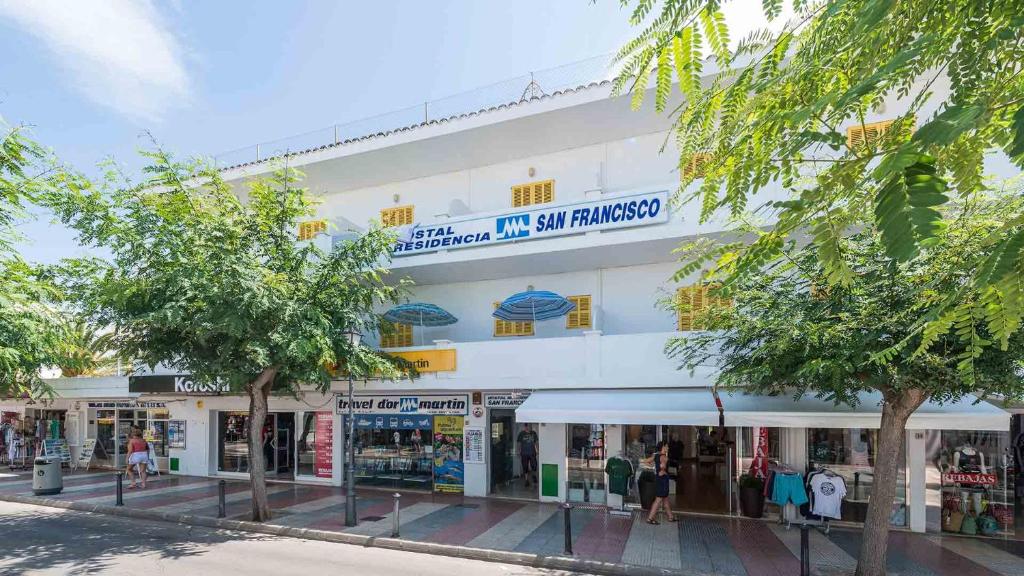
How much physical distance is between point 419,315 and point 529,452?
493cm

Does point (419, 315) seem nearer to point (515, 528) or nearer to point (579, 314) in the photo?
point (579, 314)

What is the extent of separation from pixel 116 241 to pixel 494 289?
937cm

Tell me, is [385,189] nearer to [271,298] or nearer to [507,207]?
[507,207]

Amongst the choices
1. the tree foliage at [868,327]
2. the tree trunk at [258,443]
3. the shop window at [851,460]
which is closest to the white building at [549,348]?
the shop window at [851,460]

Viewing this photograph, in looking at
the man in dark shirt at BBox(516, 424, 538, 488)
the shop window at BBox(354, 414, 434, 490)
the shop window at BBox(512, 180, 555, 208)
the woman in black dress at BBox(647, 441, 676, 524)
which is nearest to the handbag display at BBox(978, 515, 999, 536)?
the woman in black dress at BBox(647, 441, 676, 524)

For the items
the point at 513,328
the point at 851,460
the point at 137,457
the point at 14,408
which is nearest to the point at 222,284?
the point at 513,328

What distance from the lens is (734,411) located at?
11914mm

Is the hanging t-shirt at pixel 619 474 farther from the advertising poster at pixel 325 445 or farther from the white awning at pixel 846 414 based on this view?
the advertising poster at pixel 325 445

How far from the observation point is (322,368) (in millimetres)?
13680

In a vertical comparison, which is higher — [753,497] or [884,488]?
[884,488]

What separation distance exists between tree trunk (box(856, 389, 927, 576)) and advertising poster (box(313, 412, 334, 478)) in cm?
1430

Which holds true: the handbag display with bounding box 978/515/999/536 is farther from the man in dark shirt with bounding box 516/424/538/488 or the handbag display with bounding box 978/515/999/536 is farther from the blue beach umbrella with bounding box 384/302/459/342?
the blue beach umbrella with bounding box 384/302/459/342

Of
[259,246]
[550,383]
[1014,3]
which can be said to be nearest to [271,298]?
[259,246]

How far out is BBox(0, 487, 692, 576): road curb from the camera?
10156mm
